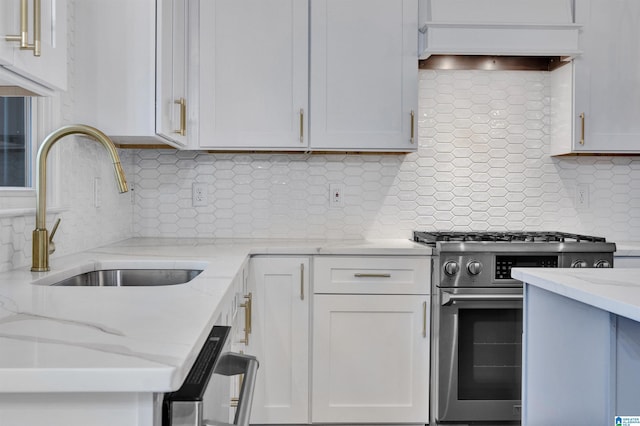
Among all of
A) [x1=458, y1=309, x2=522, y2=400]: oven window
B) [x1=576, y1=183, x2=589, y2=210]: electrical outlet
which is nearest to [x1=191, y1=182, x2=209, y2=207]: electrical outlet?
[x1=458, y1=309, x2=522, y2=400]: oven window

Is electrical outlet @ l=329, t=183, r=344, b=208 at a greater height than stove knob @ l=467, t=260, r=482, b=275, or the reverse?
electrical outlet @ l=329, t=183, r=344, b=208

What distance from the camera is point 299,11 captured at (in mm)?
2635

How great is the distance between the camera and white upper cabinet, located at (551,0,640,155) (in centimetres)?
272

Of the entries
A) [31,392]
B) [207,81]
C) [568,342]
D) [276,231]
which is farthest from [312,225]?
[31,392]

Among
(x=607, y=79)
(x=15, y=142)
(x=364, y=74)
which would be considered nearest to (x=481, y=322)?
(x=364, y=74)

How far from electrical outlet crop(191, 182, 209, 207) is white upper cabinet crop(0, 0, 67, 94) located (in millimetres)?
1742

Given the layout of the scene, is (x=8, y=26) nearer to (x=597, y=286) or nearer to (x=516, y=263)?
(x=597, y=286)

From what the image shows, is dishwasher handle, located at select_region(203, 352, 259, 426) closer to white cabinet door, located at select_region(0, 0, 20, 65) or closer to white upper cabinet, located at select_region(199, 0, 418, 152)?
white cabinet door, located at select_region(0, 0, 20, 65)

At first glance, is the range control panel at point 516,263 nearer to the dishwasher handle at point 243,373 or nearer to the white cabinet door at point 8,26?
the dishwasher handle at point 243,373

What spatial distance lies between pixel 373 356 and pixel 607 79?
5.99 feet

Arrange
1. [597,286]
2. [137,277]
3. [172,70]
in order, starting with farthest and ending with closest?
[172,70], [137,277], [597,286]

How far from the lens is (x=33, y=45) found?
1.02 metres

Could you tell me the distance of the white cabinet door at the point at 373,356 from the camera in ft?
8.10

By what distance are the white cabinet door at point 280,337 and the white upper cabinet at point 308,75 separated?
2.08ft
